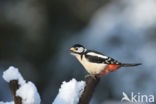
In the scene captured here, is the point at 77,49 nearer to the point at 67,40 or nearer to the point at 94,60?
the point at 94,60

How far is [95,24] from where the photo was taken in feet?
14.1

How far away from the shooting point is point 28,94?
0.74m

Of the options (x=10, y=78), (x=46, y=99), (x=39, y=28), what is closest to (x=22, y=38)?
(x=39, y=28)

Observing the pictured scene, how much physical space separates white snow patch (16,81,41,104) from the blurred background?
256 centimetres

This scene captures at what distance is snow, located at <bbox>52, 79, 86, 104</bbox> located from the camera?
2.44 feet

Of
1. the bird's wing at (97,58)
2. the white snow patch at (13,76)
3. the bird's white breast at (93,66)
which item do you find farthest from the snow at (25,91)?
the bird's wing at (97,58)

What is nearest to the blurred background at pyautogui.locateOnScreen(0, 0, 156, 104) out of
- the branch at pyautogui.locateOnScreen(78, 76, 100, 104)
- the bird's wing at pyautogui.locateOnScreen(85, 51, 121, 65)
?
the bird's wing at pyautogui.locateOnScreen(85, 51, 121, 65)

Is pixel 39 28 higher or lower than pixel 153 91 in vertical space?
higher

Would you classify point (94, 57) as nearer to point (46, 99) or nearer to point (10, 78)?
point (10, 78)

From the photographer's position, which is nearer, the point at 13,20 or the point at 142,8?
the point at 13,20

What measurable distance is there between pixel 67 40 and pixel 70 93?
306cm

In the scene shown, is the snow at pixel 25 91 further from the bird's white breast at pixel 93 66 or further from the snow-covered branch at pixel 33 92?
the bird's white breast at pixel 93 66

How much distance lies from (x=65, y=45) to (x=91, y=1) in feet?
2.19

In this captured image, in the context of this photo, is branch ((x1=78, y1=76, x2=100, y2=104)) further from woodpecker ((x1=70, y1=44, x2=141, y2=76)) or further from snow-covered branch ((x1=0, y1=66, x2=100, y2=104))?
woodpecker ((x1=70, y1=44, x2=141, y2=76))
